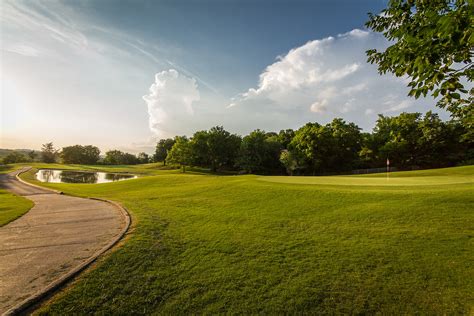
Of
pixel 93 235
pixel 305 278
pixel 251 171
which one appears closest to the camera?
pixel 305 278

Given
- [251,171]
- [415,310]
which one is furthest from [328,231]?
[251,171]

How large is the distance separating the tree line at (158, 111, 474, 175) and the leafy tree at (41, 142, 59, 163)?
→ 85.1m

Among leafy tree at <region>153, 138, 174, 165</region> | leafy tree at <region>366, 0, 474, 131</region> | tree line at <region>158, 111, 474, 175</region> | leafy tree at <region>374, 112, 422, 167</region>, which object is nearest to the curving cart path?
leafy tree at <region>366, 0, 474, 131</region>

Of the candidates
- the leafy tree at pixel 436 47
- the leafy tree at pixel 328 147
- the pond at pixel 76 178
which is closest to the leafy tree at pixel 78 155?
the pond at pixel 76 178

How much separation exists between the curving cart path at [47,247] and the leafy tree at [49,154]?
418 feet

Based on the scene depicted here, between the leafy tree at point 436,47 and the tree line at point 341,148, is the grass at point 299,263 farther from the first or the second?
the tree line at point 341,148

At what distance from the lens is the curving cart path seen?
157 inches

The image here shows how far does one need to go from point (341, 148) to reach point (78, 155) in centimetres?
11654

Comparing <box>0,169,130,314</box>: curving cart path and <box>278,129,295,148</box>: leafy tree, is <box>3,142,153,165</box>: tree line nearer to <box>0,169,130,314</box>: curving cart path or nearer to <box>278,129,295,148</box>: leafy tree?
<box>278,129,295,148</box>: leafy tree

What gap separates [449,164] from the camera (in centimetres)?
4641

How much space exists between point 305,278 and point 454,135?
206ft

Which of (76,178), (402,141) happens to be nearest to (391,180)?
(402,141)

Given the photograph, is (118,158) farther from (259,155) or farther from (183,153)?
(259,155)

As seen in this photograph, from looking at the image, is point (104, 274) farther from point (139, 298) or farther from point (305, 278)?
point (305, 278)
